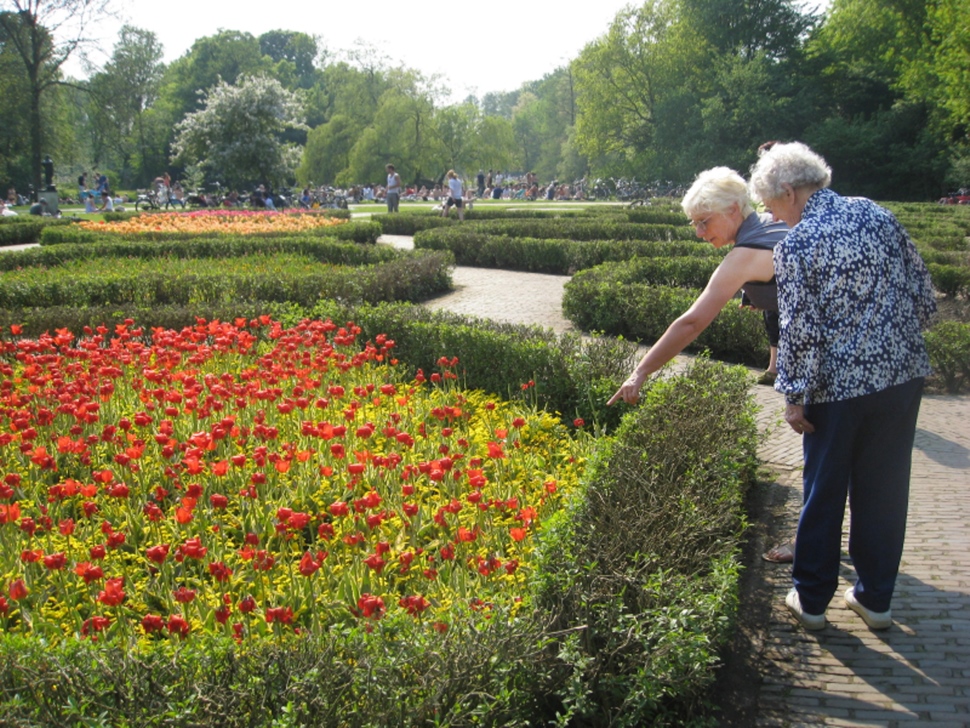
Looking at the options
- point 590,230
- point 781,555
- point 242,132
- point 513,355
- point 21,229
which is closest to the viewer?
point 781,555

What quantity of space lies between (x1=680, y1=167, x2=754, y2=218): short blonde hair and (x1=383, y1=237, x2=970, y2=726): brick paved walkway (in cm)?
183

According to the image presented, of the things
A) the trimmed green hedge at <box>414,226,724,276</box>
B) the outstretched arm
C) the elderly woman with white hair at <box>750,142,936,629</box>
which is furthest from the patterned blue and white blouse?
the trimmed green hedge at <box>414,226,724,276</box>

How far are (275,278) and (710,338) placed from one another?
5.54 meters

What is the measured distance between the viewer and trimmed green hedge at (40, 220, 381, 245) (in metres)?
16.6

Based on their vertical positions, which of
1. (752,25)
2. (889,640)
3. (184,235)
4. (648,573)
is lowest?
(889,640)

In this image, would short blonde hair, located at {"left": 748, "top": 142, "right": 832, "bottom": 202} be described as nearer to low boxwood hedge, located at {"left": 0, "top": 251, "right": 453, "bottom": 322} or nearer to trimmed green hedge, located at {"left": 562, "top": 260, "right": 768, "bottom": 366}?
trimmed green hedge, located at {"left": 562, "top": 260, "right": 768, "bottom": 366}

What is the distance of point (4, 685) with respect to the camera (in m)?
2.42

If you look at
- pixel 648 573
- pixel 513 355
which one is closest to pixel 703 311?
pixel 648 573

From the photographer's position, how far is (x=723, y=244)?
4.03 m

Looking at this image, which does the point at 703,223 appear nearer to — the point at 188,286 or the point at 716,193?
the point at 716,193

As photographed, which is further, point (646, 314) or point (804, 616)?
point (646, 314)

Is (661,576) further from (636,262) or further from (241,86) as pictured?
(241,86)

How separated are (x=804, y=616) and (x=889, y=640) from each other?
34 centimetres

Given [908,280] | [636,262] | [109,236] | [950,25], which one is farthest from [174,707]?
[950,25]
